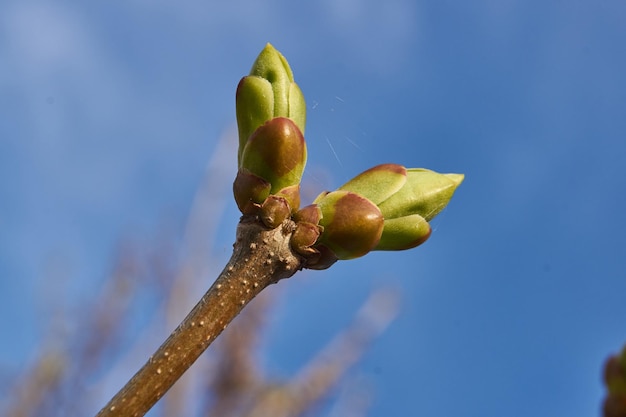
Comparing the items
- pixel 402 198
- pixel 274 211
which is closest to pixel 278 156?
pixel 274 211

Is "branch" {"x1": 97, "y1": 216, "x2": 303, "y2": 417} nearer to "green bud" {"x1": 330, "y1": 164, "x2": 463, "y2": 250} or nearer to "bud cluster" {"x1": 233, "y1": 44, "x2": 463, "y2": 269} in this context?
"bud cluster" {"x1": 233, "y1": 44, "x2": 463, "y2": 269}

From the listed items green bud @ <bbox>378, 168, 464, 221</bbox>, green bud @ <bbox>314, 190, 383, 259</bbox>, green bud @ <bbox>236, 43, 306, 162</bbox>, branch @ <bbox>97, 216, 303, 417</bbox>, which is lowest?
branch @ <bbox>97, 216, 303, 417</bbox>

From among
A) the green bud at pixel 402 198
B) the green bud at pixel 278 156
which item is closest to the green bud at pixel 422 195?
the green bud at pixel 402 198

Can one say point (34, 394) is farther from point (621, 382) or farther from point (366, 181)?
point (621, 382)

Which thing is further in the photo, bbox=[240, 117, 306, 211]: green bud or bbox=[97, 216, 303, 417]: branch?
bbox=[240, 117, 306, 211]: green bud

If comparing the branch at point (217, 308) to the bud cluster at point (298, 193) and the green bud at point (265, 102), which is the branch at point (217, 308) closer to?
the bud cluster at point (298, 193)

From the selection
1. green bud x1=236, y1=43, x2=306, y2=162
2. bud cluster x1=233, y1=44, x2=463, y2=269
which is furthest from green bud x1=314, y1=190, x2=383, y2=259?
green bud x1=236, y1=43, x2=306, y2=162
